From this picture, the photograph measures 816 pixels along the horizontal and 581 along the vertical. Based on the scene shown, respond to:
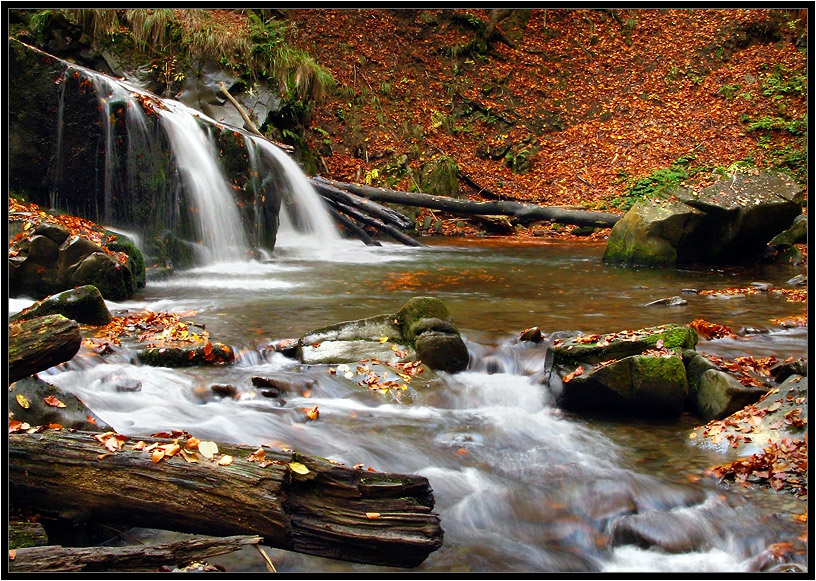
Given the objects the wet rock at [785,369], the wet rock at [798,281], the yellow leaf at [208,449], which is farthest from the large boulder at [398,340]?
the wet rock at [798,281]

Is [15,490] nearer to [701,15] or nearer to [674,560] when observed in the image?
[674,560]

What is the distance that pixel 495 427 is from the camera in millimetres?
4816

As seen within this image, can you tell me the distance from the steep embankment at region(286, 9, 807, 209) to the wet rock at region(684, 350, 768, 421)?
13.2m

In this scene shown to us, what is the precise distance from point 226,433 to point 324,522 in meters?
1.91

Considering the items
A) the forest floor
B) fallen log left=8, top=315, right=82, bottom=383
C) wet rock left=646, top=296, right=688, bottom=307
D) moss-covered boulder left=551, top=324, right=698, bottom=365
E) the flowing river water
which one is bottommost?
the flowing river water

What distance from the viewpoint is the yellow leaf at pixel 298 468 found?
2.78 meters

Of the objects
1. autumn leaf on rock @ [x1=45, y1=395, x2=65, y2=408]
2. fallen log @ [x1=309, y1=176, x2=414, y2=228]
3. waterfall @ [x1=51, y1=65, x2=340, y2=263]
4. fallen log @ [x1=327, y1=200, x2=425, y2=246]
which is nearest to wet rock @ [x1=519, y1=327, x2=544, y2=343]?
autumn leaf on rock @ [x1=45, y1=395, x2=65, y2=408]

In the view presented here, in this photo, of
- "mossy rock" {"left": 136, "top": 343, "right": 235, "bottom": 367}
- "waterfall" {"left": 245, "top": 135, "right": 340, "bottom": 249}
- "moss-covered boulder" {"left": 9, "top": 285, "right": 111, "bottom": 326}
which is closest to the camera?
"mossy rock" {"left": 136, "top": 343, "right": 235, "bottom": 367}

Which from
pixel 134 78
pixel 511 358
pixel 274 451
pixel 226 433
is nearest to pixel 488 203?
pixel 134 78

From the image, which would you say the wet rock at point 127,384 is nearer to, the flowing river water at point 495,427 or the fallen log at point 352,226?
the flowing river water at point 495,427

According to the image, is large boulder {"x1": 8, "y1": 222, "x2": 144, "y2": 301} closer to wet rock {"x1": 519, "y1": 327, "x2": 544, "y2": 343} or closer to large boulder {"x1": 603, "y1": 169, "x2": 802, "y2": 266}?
wet rock {"x1": 519, "y1": 327, "x2": 544, "y2": 343}

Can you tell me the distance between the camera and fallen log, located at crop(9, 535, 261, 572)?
2307 millimetres

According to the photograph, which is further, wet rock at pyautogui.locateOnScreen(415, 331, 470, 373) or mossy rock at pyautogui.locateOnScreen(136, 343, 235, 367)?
wet rock at pyautogui.locateOnScreen(415, 331, 470, 373)

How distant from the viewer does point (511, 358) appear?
240 inches
